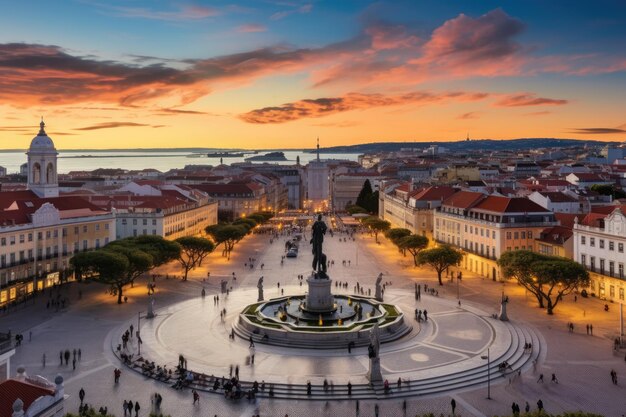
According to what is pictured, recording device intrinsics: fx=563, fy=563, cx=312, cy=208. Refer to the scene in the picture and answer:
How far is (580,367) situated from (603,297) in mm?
24889

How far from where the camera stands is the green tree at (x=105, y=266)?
184ft

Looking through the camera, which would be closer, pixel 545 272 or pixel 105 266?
pixel 545 272

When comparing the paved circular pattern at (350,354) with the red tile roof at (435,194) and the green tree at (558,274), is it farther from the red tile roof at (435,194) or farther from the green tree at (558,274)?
the red tile roof at (435,194)

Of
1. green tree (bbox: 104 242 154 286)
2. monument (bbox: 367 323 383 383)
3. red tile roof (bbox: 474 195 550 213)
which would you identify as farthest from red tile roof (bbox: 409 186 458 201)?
monument (bbox: 367 323 383 383)

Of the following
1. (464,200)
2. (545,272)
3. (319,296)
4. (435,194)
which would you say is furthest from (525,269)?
(435,194)

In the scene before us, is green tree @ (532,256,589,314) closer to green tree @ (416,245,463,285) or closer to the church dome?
green tree @ (416,245,463,285)

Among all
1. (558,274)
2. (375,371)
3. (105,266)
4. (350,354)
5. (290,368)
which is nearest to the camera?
(375,371)

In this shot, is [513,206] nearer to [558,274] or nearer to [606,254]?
[606,254]

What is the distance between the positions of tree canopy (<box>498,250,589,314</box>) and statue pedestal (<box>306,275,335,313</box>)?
68.2 ft

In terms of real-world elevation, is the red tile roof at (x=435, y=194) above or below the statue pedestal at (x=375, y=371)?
above

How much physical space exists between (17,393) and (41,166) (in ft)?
224

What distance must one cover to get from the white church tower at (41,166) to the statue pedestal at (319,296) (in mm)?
50859

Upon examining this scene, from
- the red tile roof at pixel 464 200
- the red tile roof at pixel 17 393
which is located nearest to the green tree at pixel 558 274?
the red tile roof at pixel 464 200

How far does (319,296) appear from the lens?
4806cm
